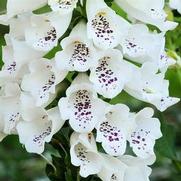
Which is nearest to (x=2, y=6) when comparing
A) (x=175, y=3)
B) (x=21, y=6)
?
(x=21, y=6)

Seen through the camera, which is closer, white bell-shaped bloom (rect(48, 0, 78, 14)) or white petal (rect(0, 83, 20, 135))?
white bell-shaped bloom (rect(48, 0, 78, 14))

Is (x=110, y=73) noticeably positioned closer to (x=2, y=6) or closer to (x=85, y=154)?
(x=85, y=154)

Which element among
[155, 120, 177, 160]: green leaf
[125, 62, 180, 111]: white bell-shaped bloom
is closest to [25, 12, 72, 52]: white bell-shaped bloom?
[125, 62, 180, 111]: white bell-shaped bloom

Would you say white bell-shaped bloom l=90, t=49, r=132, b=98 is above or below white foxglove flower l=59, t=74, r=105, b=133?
above

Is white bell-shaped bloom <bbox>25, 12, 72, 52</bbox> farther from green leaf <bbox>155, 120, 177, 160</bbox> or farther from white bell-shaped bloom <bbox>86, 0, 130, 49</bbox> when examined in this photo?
green leaf <bbox>155, 120, 177, 160</bbox>

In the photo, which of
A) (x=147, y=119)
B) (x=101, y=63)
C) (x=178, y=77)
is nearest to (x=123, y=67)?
(x=101, y=63)

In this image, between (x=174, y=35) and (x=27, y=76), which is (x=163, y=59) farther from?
(x=174, y=35)
